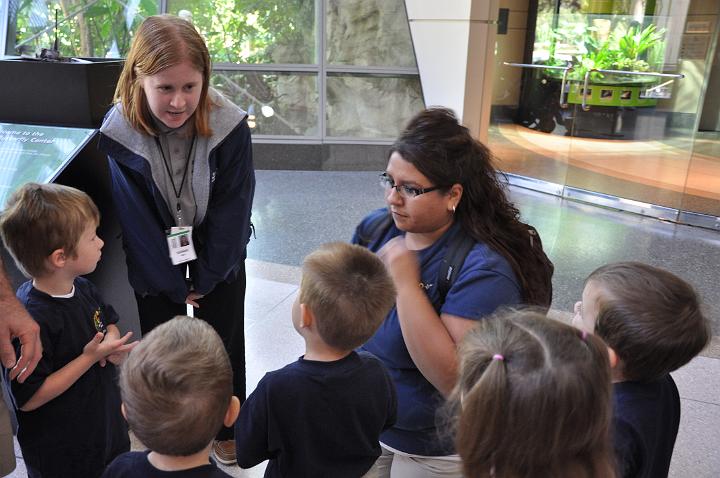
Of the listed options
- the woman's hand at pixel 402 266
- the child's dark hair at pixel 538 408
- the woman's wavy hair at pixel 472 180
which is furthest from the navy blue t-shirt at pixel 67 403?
the child's dark hair at pixel 538 408

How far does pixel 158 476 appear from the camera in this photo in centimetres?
112

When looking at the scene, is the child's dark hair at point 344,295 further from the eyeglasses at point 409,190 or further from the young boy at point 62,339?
the young boy at point 62,339

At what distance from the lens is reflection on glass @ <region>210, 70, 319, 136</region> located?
7.10 meters

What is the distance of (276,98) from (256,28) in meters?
0.81

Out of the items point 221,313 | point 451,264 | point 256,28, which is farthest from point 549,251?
point 256,28

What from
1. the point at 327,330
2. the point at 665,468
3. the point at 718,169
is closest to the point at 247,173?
the point at 327,330

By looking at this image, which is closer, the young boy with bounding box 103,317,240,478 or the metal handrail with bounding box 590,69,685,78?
the young boy with bounding box 103,317,240,478

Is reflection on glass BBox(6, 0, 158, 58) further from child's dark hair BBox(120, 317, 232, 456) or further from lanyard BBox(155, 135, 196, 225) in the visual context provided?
child's dark hair BBox(120, 317, 232, 456)

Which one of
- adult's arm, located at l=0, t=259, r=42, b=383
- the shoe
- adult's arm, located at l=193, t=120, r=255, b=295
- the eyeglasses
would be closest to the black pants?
the shoe

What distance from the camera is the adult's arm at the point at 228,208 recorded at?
204cm

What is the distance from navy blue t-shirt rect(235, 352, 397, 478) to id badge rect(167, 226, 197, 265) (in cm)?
81

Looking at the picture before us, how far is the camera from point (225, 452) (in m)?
Answer: 2.30

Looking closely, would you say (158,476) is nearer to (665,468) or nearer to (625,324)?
(625,324)

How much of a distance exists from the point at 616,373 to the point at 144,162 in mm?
1475
